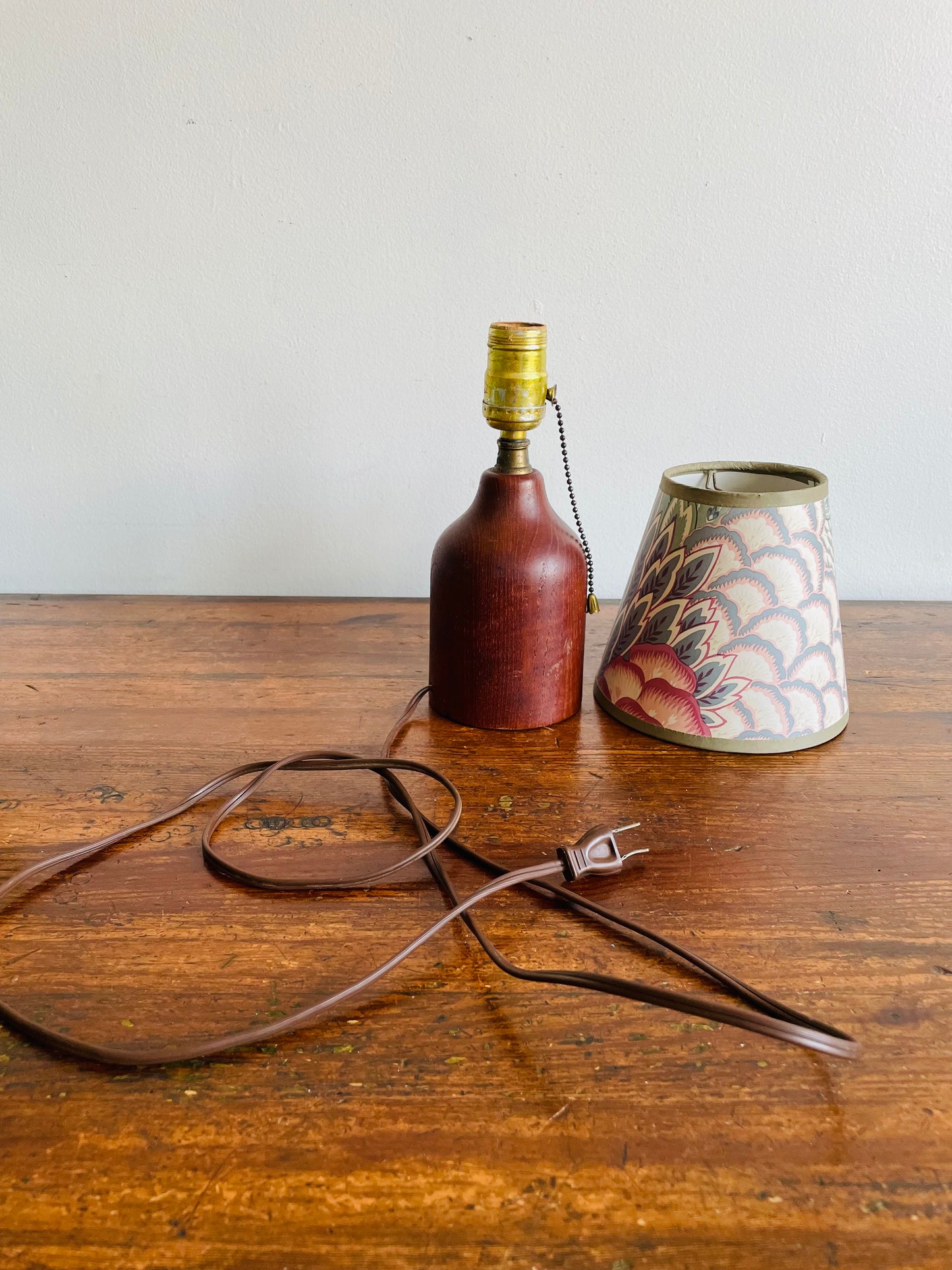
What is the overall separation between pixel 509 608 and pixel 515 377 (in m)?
0.15

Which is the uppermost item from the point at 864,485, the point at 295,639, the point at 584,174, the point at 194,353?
the point at 584,174

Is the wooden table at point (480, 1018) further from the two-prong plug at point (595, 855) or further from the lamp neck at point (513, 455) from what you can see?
the lamp neck at point (513, 455)

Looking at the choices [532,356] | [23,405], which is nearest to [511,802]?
[532,356]

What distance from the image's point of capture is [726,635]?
0.65 m

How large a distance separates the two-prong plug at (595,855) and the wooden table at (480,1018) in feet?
0.04

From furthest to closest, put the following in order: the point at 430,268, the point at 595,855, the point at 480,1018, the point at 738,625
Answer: the point at 430,268 < the point at 738,625 < the point at 595,855 < the point at 480,1018

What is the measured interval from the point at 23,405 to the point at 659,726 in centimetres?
66

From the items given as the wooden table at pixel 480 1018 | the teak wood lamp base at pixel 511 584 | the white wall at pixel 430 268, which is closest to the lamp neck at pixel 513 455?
the teak wood lamp base at pixel 511 584

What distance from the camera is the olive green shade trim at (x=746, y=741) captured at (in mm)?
666

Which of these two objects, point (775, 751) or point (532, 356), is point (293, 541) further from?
point (775, 751)

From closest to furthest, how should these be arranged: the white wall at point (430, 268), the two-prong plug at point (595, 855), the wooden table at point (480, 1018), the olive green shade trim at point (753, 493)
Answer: the wooden table at point (480, 1018), the two-prong plug at point (595, 855), the olive green shade trim at point (753, 493), the white wall at point (430, 268)

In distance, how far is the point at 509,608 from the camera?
0.67 meters

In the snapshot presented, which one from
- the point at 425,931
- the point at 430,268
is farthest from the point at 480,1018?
the point at 430,268

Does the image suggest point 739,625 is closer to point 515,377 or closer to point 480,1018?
point 515,377
